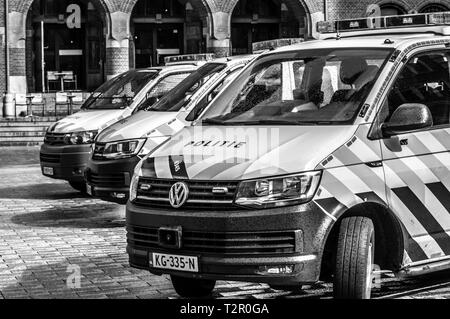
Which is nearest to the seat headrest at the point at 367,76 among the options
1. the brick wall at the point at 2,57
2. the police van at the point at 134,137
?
the police van at the point at 134,137

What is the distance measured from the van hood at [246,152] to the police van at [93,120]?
725cm

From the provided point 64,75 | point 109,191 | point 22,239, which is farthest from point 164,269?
point 64,75

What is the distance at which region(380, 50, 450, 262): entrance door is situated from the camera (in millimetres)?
7008

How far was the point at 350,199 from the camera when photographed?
258 inches

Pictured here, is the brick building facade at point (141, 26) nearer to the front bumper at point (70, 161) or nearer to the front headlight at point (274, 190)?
the front bumper at point (70, 161)

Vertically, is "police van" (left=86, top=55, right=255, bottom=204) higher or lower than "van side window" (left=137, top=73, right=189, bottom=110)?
lower

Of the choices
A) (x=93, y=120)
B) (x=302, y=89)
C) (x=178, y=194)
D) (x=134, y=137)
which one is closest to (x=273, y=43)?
(x=134, y=137)

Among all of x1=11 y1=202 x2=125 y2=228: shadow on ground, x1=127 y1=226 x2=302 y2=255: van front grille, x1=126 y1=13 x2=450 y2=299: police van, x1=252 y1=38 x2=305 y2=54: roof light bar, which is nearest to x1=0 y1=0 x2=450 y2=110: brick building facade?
x1=11 y1=202 x2=125 y2=228: shadow on ground

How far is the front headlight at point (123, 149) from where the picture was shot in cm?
1208

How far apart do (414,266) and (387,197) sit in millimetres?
613

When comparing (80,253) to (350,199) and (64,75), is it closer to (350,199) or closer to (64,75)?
(350,199)

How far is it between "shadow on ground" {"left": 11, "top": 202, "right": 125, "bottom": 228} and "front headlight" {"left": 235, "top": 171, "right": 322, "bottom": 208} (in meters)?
5.88

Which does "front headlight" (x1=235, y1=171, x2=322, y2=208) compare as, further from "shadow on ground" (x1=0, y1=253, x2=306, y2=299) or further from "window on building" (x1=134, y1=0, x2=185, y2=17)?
"window on building" (x1=134, y1=0, x2=185, y2=17)

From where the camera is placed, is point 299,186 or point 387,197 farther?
point 387,197
